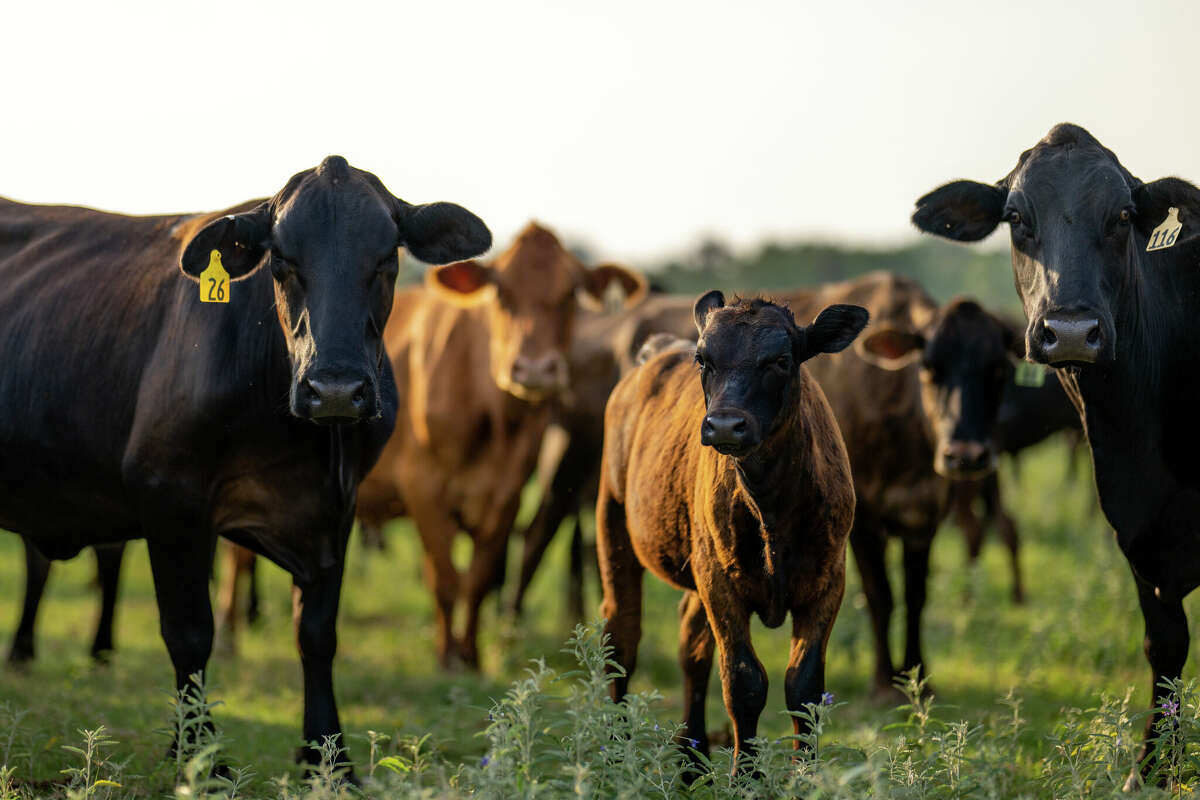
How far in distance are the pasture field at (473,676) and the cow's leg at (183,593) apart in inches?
8.0

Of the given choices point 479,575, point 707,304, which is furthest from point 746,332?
point 479,575

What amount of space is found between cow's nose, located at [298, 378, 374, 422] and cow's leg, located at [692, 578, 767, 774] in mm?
1492

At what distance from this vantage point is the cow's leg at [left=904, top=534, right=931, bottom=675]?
337 inches

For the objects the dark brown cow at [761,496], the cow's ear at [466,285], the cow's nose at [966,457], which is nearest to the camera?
the dark brown cow at [761,496]

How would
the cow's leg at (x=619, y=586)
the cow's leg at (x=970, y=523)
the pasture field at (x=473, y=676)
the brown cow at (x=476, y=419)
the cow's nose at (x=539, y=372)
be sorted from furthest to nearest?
1. the cow's leg at (x=970, y=523)
2. the brown cow at (x=476, y=419)
3. the cow's nose at (x=539, y=372)
4. the cow's leg at (x=619, y=586)
5. the pasture field at (x=473, y=676)

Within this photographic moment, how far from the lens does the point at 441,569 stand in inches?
400

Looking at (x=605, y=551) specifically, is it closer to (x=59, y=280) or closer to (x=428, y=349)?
(x=59, y=280)

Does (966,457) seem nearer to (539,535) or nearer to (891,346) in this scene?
(891,346)

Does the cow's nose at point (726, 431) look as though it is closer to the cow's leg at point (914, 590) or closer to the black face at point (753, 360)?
the black face at point (753, 360)

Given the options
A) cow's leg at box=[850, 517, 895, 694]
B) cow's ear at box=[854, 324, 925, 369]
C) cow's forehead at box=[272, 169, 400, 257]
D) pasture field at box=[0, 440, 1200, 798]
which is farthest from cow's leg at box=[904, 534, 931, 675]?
cow's forehead at box=[272, 169, 400, 257]

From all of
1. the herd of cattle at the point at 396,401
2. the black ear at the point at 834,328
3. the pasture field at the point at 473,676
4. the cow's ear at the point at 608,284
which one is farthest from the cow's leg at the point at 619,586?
the cow's ear at the point at 608,284

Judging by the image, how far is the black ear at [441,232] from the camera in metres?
5.98

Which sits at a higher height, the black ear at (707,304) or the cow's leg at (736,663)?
the black ear at (707,304)

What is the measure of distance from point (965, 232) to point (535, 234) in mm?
5146
